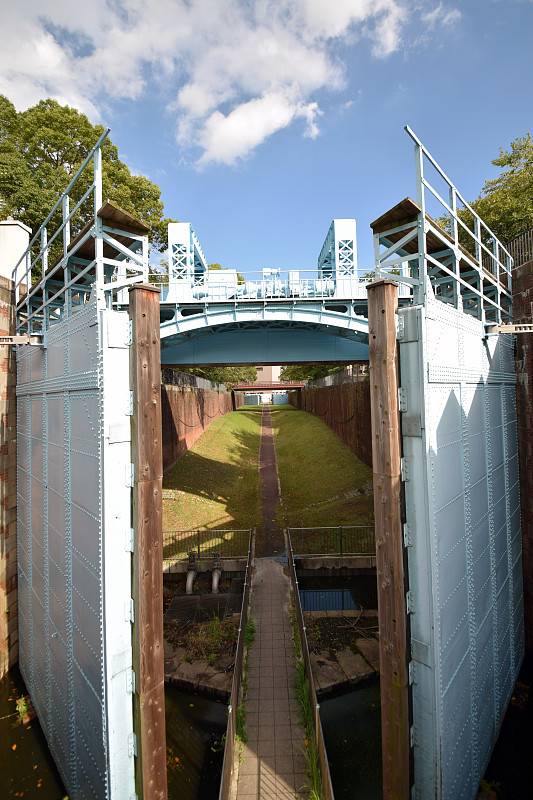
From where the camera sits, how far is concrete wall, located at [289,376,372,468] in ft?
66.7

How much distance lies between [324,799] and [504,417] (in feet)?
23.5

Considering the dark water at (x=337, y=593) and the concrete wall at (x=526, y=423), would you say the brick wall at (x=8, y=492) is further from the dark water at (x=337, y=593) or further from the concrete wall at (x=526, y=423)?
the concrete wall at (x=526, y=423)

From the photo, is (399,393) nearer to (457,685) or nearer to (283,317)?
(457,685)

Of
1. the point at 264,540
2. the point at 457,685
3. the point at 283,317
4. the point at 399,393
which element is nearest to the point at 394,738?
the point at 457,685

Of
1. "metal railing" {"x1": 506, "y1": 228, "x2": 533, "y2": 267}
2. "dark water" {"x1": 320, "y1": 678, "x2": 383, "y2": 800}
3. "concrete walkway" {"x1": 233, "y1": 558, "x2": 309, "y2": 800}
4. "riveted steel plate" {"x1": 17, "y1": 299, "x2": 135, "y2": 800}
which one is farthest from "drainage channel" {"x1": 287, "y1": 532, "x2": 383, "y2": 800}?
"metal railing" {"x1": 506, "y1": 228, "x2": 533, "y2": 267}

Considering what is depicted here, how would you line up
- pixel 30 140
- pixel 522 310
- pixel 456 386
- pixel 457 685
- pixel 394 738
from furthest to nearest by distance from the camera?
1. pixel 30 140
2. pixel 522 310
3. pixel 456 386
4. pixel 457 685
5. pixel 394 738

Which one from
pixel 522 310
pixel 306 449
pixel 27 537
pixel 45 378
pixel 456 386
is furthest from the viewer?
pixel 306 449

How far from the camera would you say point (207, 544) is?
46.4ft

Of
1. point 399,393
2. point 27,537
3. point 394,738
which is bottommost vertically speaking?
point 394,738

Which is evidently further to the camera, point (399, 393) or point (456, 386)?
point (456, 386)

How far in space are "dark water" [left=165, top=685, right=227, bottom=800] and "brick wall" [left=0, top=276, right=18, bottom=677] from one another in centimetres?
390

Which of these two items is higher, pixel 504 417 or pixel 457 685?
pixel 504 417

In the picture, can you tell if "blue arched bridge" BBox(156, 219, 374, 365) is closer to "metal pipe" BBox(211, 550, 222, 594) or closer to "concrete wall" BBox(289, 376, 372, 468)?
"concrete wall" BBox(289, 376, 372, 468)

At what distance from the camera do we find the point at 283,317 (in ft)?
47.0
